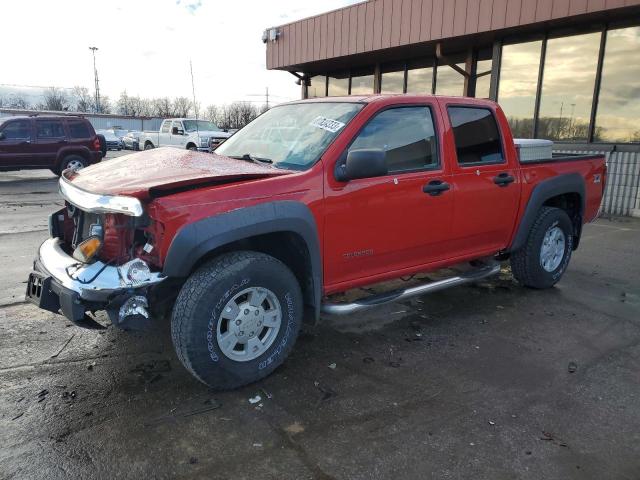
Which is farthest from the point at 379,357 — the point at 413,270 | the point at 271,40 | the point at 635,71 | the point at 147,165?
the point at 271,40

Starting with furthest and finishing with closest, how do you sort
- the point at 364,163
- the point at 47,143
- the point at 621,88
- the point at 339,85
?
the point at 339,85
the point at 47,143
the point at 621,88
the point at 364,163

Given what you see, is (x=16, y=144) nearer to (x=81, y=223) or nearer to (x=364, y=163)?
(x=81, y=223)

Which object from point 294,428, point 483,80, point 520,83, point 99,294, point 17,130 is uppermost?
point 483,80

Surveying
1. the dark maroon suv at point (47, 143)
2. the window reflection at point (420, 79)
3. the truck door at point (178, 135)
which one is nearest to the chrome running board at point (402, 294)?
the window reflection at point (420, 79)

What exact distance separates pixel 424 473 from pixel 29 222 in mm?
8435

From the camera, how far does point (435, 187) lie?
4000mm

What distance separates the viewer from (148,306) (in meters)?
3.00

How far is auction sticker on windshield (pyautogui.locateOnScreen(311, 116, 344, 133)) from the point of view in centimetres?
366

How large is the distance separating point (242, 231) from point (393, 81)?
13110 mm

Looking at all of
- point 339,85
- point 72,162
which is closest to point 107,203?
point 72,162

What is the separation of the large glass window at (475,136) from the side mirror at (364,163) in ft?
3.98

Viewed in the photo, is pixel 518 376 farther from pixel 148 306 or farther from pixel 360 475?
pixel 148 306

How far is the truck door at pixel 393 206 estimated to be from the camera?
3.53m

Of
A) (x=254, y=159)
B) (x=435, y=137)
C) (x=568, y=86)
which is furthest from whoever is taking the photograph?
(x=568, y=86)
